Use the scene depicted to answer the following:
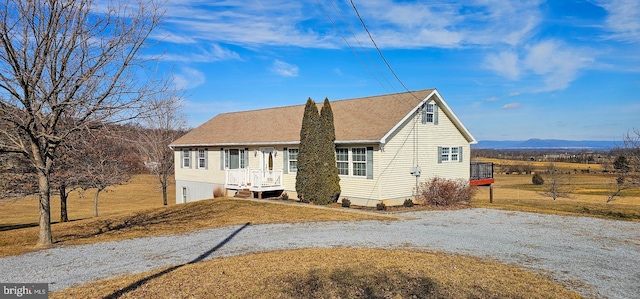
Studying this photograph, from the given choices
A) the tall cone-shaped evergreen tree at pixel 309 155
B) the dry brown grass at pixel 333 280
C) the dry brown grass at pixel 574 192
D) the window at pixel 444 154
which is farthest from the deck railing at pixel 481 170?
the dry brown grass at pixel 333 280

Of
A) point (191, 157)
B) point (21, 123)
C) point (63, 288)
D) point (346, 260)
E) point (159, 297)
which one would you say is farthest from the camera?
point (191, 157)

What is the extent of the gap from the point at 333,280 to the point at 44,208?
851cm

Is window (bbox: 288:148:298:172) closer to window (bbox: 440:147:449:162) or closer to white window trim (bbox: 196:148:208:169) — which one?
window (bbox: 440:147:449:162)

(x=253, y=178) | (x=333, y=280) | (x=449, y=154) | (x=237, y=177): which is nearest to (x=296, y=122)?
(x=253, y=178)

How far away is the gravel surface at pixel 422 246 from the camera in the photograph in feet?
26.7

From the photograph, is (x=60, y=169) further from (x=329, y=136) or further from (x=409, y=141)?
(x=409, y=141)

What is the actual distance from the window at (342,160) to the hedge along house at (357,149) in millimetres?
46

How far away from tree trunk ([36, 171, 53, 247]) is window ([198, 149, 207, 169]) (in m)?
15.6

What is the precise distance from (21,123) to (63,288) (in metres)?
4.74

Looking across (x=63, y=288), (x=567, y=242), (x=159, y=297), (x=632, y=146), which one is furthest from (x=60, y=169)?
(x=632, y=146)

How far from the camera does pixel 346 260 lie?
28.8 feet

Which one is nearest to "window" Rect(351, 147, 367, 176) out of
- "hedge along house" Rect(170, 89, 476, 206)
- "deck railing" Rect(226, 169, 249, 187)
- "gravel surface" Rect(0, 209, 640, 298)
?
"hedge along house" Rect(170, 89, 476, 206)

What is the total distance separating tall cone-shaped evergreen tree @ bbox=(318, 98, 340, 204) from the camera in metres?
19.1

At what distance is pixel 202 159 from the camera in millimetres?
27469
